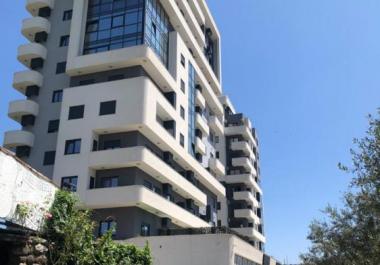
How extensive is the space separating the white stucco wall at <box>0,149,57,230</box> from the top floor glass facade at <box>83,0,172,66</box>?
37.9 m

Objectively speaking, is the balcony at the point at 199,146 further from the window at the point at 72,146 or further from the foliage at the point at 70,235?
the foliage at the point at 70,235

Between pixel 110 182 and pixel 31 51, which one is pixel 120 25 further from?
pixel 110 182

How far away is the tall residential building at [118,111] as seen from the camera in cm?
4638

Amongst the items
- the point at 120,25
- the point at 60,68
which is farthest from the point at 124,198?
the point at 120,25

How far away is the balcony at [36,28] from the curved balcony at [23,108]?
30.5 ft

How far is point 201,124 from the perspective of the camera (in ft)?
217

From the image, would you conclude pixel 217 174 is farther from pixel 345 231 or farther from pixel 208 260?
pixel 345 231

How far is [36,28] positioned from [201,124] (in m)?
25.3

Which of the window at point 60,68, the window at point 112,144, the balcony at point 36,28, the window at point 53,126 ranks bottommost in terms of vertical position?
the window at point 112,144

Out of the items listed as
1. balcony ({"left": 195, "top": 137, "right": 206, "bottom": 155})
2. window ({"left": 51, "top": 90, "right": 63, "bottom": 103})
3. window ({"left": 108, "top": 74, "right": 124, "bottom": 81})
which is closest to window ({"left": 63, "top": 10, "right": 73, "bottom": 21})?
window ({"left": 51, "top": 90, "right": 63, "bottom": 103})

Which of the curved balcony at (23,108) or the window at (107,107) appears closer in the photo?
the window at (107,107)

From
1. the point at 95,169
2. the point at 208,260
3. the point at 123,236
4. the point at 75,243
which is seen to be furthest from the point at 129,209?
the point at 75,243

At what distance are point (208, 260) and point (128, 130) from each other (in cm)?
1607

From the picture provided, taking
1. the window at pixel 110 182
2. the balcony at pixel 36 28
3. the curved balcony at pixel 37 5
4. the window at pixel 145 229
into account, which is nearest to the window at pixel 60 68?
the balcony at pixel 36 28
